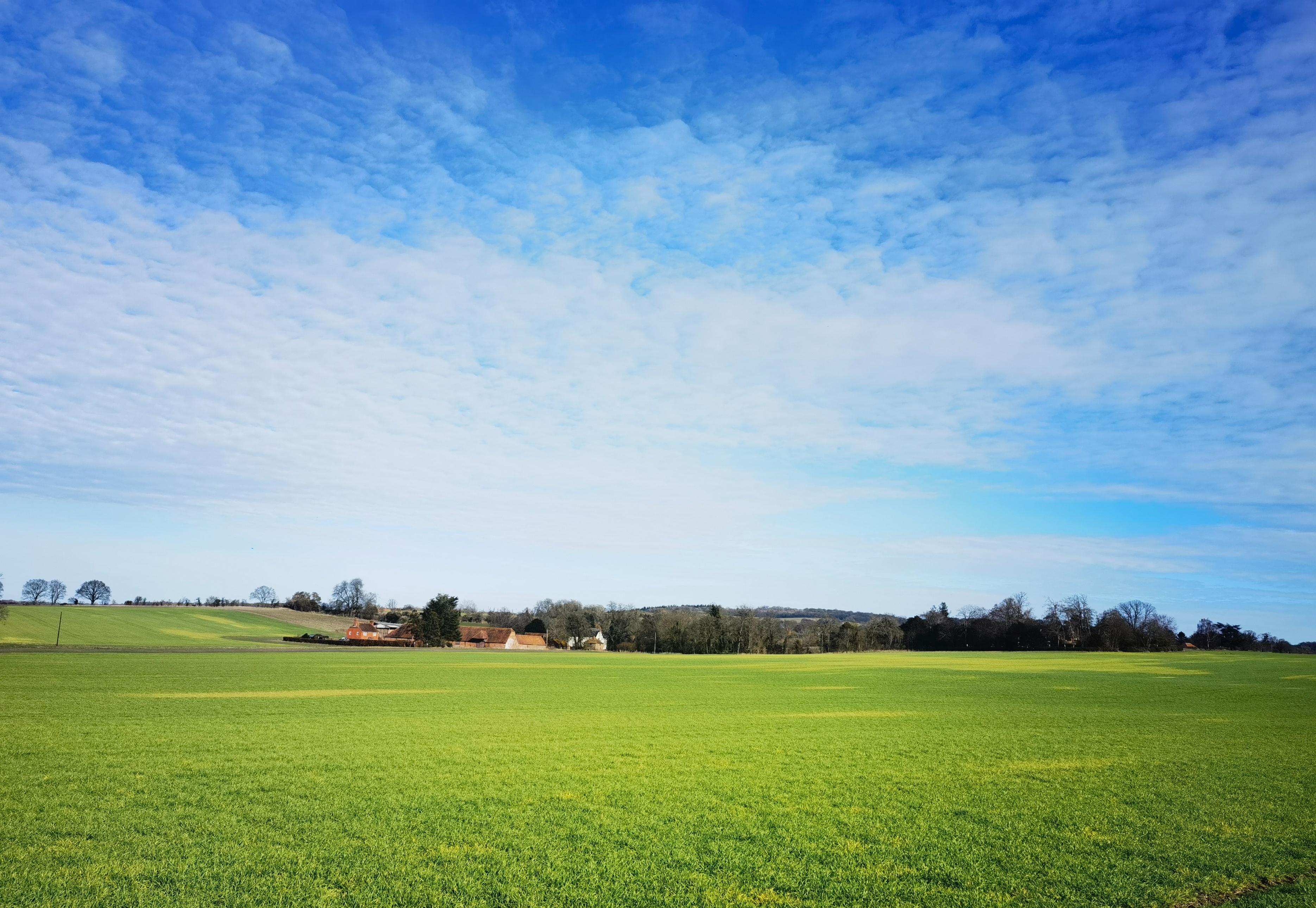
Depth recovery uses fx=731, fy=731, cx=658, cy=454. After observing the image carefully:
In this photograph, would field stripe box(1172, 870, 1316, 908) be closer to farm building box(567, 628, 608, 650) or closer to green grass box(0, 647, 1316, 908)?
green grass box(0, 647, 1316, 908)

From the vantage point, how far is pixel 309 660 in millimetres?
64062

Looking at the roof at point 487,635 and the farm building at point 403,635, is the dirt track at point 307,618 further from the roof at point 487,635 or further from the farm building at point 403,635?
the roof at point 487,635

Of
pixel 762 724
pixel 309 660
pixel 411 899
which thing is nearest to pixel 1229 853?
pixel 411 899

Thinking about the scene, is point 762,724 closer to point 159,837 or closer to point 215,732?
point 215,732

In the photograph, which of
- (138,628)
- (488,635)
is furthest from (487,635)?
(138,628)

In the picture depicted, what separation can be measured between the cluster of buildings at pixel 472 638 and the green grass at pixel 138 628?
1227cm

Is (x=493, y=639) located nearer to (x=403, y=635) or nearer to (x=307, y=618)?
(x=403, y=635)

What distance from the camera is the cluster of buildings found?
13625cm

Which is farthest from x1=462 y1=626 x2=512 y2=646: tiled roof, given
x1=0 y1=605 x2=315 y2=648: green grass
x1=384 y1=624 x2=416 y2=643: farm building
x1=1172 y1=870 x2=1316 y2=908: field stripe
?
x1=1172 y1=870 x2=1316 y2=908: field stripe

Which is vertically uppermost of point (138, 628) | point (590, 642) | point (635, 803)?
point (635, 803)

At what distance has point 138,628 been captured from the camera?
105438 mm

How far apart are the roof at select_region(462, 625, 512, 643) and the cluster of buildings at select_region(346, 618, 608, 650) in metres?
0.07

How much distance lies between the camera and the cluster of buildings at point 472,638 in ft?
447

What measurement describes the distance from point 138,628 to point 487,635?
2472 inches
